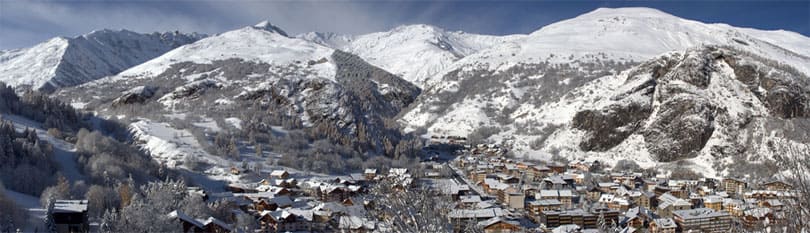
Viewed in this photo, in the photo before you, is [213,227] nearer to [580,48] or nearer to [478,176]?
[478,176]

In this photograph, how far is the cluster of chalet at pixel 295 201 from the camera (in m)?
37.3

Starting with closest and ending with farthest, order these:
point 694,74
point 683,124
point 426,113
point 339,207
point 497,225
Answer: point 497,225
point 339,207
point 683,124
point 694,74
point 426,113

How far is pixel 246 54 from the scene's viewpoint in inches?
6585

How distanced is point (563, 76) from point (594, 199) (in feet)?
249

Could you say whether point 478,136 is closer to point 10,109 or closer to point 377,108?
point 377,108

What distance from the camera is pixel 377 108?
133 m

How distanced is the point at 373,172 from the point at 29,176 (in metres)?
33.7

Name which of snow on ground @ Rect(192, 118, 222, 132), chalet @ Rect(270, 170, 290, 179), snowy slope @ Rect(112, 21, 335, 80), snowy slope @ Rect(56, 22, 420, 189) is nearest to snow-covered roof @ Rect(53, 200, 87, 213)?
snowy slope @ Rect(56, 22, 420, 189)

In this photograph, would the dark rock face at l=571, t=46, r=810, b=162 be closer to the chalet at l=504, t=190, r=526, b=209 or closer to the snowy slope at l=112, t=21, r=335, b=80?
the chalet at l=504, t=190, r=526, b=209

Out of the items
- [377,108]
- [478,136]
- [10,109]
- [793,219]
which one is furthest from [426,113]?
[793,219]

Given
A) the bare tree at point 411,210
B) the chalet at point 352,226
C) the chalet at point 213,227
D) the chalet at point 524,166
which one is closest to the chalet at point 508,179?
the chalet at point 524,166

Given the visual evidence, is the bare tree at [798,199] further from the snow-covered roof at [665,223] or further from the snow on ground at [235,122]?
the snow on ground at [235,122]

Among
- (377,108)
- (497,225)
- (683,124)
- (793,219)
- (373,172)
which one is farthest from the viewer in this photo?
(377,108)

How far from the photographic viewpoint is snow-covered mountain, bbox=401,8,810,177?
7753 centimetres
